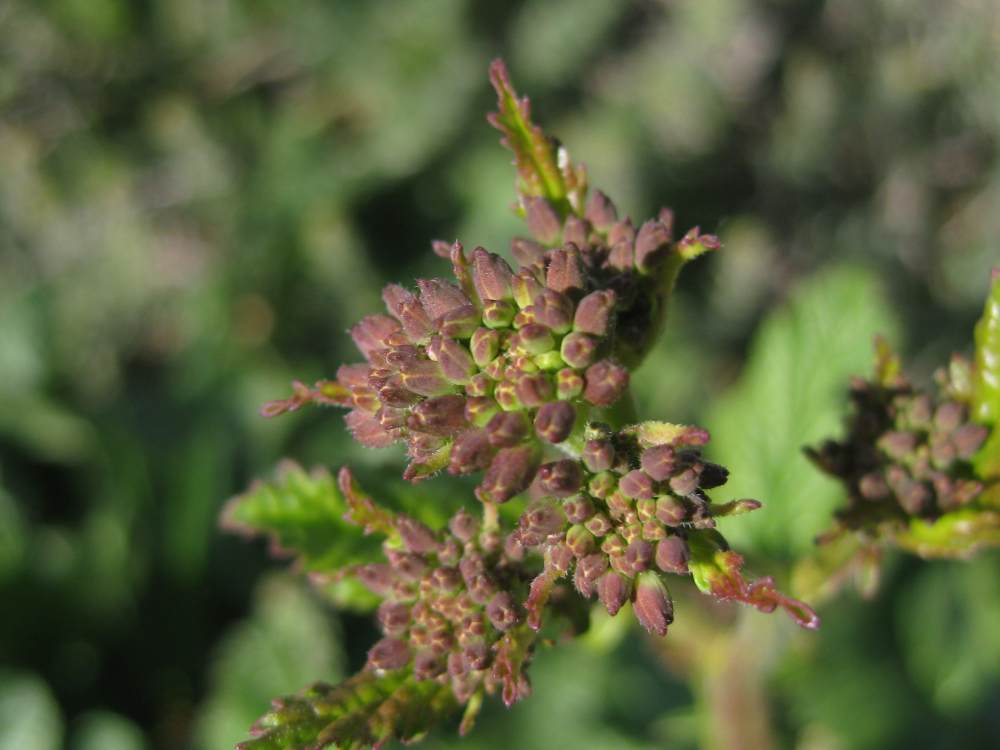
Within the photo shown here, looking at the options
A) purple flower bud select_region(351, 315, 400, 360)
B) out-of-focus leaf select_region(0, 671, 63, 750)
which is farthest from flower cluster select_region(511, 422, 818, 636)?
out-of-focus leaf select_region(0, 671, 63, 750)

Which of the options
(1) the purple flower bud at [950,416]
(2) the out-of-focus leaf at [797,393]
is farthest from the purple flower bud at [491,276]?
(2) the out-of-focus leaf at [797,393]

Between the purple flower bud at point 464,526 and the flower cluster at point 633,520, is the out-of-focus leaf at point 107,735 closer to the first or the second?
the purple flower bud at point 464,526

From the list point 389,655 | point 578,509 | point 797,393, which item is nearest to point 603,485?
point 578,509

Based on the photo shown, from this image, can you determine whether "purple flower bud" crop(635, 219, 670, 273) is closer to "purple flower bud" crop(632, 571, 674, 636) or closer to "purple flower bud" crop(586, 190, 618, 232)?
"purple flower bud" crop(586, 190, 618, 232)

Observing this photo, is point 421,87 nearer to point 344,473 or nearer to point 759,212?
point 759,212

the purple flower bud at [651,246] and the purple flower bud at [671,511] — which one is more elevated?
the purple flower bud at [651,246]

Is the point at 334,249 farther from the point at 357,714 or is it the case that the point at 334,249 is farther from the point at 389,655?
the point at 357,714
